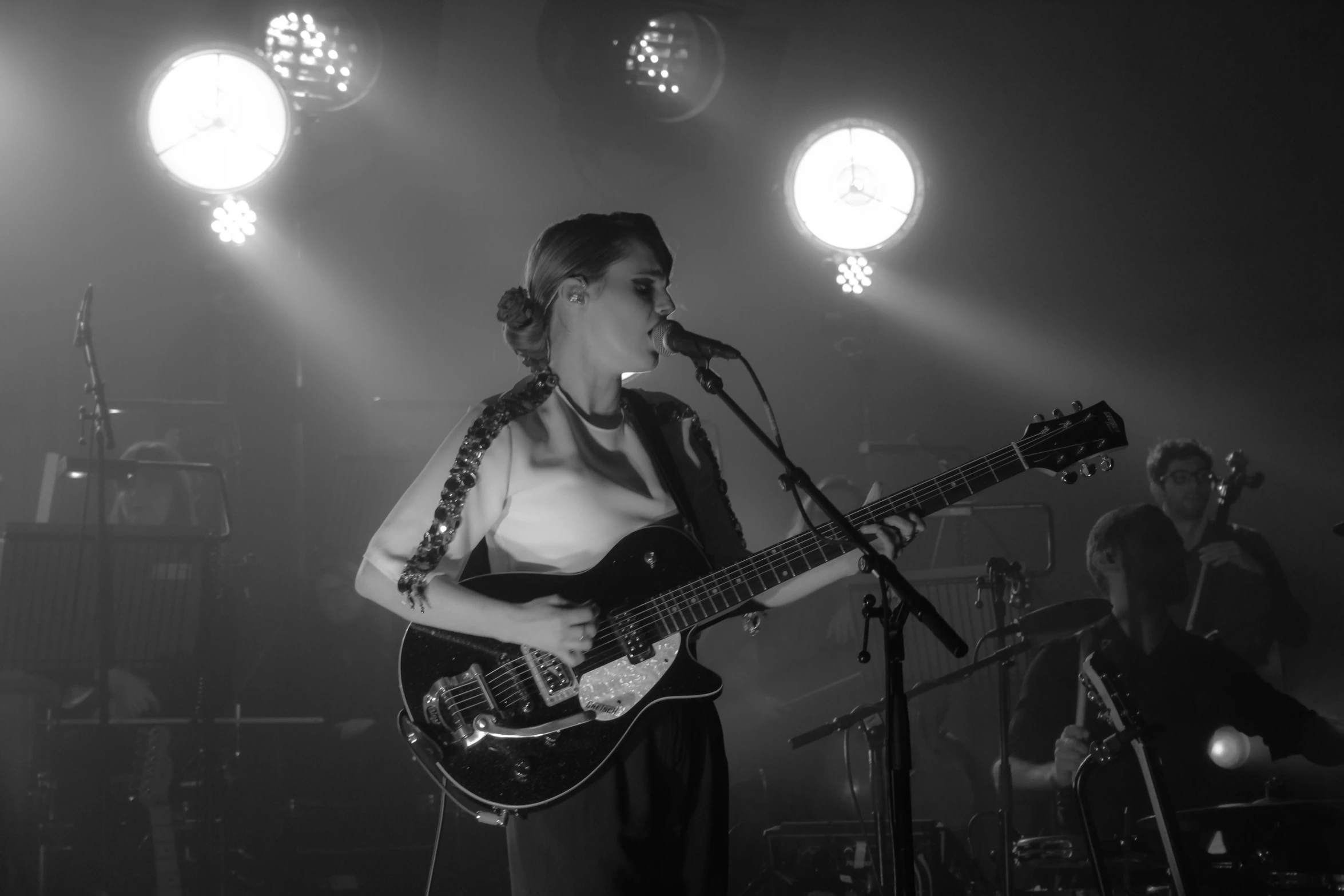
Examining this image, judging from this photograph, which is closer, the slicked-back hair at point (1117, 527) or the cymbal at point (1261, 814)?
the cymbal at point (1261, 814)

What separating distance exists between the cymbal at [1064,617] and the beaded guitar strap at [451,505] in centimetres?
206

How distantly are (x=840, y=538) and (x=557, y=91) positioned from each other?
4.45 meters

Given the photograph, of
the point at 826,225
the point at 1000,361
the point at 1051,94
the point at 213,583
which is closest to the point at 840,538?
the point at 213,583

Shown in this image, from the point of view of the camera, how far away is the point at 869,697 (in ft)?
16.5

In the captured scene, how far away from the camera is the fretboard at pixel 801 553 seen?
234cm

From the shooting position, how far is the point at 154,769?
13.9ft

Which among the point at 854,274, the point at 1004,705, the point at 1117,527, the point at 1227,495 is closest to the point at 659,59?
the point at 854,274

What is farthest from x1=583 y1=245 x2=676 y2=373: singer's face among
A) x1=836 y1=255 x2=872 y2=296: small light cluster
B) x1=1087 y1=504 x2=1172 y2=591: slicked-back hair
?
x1=836 y1=255 x2=872 y2=296: small light cluster

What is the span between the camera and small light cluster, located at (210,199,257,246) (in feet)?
18.3

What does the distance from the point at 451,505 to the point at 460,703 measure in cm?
39

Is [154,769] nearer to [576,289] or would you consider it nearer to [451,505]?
[451,505]

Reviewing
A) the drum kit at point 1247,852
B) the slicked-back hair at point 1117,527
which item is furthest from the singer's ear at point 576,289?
the slicked-back hair at point 1117,527

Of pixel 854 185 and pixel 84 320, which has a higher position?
pixel 854 185

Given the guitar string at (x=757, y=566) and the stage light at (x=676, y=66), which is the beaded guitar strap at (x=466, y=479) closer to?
the guitar string at (x=757, y=566)
